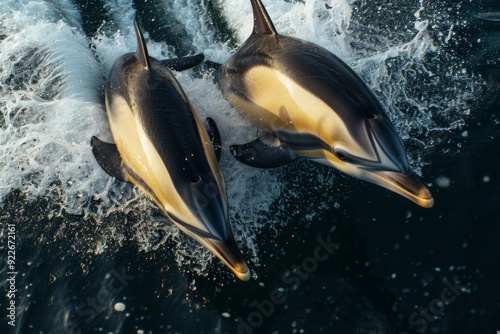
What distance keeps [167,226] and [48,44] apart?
4.16m

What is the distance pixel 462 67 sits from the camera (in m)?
7.30

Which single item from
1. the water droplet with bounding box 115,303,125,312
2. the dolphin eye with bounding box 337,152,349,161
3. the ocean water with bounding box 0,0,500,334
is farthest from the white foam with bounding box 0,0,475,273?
the dolphin eye with bounding box 337,152,349,161

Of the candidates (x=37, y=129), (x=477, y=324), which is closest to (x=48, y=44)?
(x=37, y=129)

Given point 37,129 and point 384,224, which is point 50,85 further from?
point 384,224

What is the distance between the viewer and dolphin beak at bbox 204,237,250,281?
4.86 meters

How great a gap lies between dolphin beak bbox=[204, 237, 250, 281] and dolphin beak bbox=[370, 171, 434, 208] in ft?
5.00

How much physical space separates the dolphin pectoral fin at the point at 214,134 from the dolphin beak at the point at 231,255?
4.25 ft

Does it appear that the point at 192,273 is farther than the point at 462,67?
No

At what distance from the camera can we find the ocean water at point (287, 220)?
539 cm

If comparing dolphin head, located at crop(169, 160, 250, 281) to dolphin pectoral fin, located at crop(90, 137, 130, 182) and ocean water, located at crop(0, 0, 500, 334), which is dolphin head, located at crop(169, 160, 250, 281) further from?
dolphin pectoral fin, located at crop(90, 137, 130, 182)

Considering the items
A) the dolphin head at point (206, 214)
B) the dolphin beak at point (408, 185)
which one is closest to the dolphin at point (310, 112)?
the dolphin beak at point (408, 185)

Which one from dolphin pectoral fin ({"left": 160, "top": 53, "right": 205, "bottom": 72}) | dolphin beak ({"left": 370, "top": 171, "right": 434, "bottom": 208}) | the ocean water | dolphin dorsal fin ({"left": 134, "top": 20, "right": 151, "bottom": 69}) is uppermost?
dolphin dorsal fin ({"left": 134, "top": 20, "right": 151, "bottom": 69})

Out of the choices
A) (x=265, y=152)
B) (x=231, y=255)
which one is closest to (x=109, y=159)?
(x=265, y=152)

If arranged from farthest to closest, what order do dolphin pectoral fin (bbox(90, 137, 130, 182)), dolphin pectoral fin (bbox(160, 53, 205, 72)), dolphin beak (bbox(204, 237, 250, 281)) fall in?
dolphin pectoral fin (bbox(160, 53, 205, 72))
dolphin pectoral fin (bbox(90, 137, 130, 182))
dolphin beak (bbox(204, 237, 250, 281))
